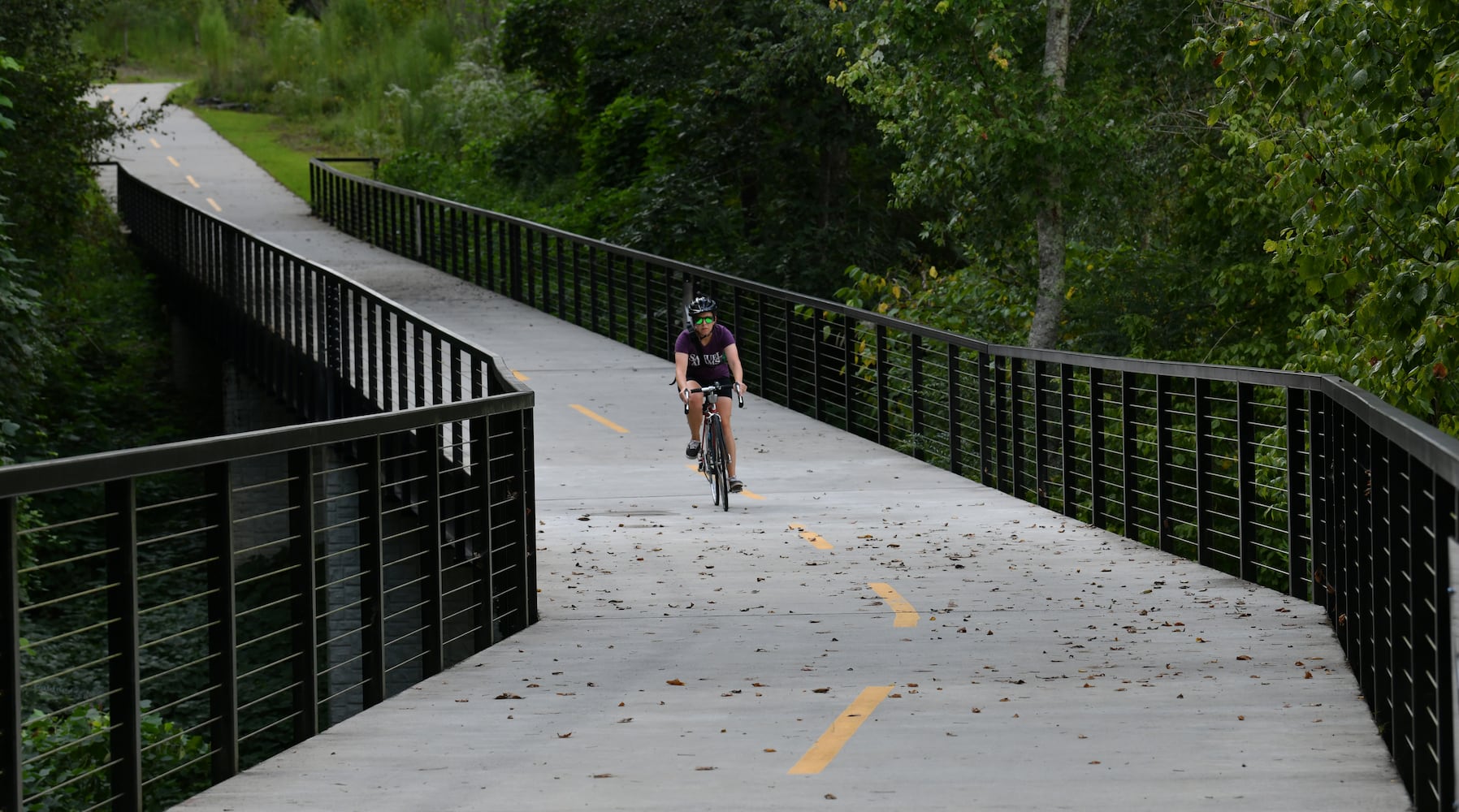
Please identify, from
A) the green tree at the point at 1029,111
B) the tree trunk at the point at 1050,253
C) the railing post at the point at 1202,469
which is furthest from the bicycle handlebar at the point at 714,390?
the tree trunk at the point at 1050,253

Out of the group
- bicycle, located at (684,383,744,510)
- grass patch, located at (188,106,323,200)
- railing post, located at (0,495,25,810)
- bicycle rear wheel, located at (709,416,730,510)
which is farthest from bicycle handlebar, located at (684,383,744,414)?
grass patch, located at (188,106,323,200)

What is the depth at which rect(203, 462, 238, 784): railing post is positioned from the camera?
19.9ft

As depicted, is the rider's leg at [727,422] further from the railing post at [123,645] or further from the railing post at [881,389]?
the railing post at [123,645]

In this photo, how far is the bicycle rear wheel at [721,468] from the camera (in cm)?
1490

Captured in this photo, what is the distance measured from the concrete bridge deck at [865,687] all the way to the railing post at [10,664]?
107 cm

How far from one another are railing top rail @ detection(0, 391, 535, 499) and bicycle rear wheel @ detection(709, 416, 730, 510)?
20.9ft

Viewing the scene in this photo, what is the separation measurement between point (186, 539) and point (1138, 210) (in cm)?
1554

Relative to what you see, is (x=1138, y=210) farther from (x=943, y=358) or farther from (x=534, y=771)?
(x=534, y=771)

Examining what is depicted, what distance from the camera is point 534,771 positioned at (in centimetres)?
629

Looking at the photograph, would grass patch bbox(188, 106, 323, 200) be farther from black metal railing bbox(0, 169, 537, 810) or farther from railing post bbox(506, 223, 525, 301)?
railing post bbox(506, 223, 525, 301)

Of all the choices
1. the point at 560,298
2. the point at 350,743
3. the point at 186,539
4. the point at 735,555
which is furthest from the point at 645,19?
the point at 350,743

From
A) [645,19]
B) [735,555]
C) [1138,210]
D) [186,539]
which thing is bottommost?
[186,539]

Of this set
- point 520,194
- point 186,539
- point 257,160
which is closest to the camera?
point 186,539

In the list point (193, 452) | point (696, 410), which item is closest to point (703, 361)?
point (696, 410)
